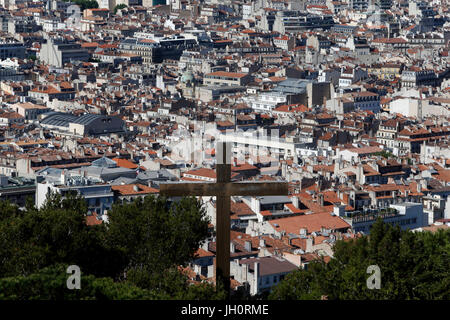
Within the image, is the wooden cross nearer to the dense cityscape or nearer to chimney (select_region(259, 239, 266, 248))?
the dense cityscape

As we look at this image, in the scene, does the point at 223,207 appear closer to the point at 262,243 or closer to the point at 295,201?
the point at 262,243

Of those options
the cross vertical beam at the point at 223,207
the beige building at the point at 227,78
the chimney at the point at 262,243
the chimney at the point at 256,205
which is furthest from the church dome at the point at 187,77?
the cross vertical beam at the point at 223,207

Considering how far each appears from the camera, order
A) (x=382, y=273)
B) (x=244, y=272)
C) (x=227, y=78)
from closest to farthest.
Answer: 1. (x=382, y=273)
2. (x=244, y=272)
3. (x=227, y=78)

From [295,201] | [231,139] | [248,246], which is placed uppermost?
[248,246]

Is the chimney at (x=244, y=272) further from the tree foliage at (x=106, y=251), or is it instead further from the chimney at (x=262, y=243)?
the chimney at (x=262, y=243)

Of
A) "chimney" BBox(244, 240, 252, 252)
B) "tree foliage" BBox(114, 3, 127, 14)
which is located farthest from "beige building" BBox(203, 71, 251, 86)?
"tree foliage" BBox(114, 3, 127, 14)

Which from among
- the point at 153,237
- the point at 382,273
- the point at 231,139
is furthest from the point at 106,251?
the point at 231,139

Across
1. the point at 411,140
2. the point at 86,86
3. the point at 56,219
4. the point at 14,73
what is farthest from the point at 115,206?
the point at 14,73
